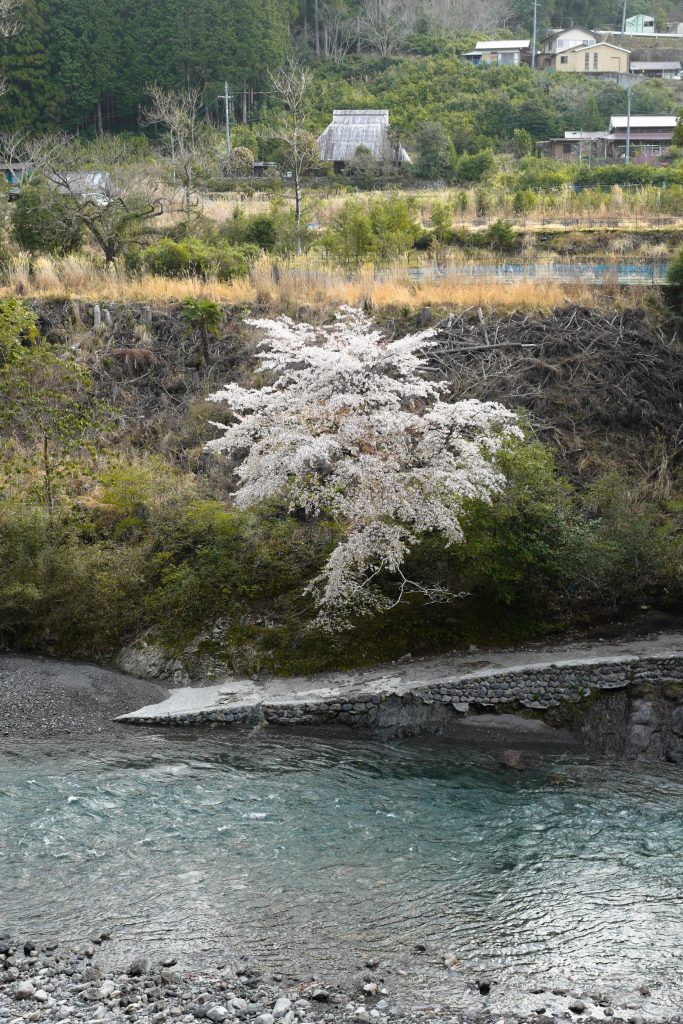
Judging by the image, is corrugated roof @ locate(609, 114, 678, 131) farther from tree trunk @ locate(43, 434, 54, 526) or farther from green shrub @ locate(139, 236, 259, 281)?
tree trunk @ locate(43, 434, 54, 526)

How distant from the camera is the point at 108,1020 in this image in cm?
768

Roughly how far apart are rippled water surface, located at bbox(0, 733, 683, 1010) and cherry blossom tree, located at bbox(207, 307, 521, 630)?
2270 millimetres

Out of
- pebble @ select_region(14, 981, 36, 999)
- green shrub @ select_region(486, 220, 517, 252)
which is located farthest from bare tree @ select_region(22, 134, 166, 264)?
pebble @ select_region(14, 981, 36, 999)

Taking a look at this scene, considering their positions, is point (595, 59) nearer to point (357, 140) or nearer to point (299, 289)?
point (357, 140)

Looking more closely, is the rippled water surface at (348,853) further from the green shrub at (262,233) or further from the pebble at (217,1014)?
the green shrub at (262,233)

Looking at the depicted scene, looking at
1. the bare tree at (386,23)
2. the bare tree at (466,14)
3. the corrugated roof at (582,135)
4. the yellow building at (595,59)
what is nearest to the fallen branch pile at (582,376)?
the corrugated roof at (582,135)

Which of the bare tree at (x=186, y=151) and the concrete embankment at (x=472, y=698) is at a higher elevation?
the bare tree at (x=186, y=151)

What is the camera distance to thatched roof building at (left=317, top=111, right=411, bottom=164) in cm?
4753

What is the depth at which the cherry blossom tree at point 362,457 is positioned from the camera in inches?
510

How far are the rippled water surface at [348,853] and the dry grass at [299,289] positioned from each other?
1164cm

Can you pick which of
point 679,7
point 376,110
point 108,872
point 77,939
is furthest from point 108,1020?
point 679,7

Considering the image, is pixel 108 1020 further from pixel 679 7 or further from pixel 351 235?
pixel 679 7

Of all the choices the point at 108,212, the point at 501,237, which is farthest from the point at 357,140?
the point at 108,212

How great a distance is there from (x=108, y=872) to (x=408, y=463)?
602 cm
